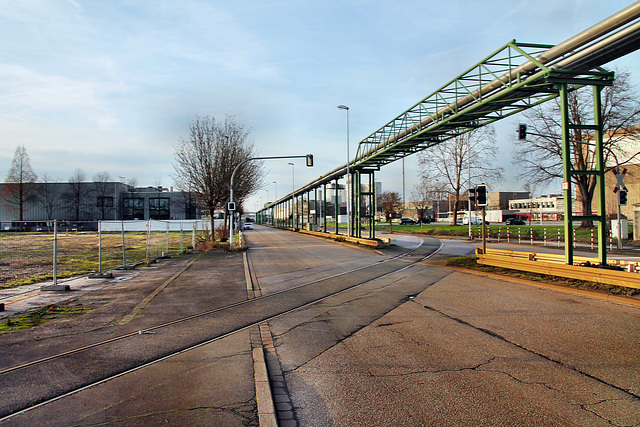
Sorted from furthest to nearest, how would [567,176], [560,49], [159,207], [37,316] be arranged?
[159,207]
[567,176]
[560,49]
[37,316]

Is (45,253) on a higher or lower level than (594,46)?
lower

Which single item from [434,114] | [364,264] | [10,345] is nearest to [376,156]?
[434,114]

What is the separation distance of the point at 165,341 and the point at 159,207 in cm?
7912

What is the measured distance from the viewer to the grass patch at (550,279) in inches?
354

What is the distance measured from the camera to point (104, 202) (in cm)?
7475

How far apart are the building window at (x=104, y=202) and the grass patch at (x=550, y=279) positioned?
74.7 meters

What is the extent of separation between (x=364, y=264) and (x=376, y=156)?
406 inches

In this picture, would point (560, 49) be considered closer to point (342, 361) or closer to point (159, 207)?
point (342, 361)

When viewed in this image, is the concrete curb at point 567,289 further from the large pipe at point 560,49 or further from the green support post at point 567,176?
the large pipe at point 560,49

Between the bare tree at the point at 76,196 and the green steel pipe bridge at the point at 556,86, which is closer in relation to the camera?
the green steel pipe bridge at the point at 556,86

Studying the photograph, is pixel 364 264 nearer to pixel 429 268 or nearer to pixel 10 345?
pixel 429 268

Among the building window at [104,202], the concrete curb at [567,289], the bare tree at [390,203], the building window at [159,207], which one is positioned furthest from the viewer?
the building window at [159,207]

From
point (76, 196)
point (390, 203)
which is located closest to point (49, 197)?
point (76, 196)

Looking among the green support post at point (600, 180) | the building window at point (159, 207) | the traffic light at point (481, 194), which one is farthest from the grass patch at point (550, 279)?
the building window at point (159, 207)
